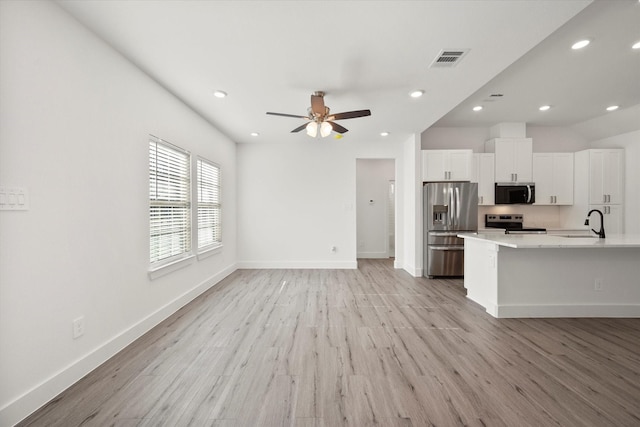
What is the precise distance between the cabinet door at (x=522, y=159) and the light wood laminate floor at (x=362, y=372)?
10.3 feet

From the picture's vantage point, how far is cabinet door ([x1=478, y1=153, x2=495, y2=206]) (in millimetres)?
5391

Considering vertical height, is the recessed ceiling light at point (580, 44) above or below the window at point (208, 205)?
above

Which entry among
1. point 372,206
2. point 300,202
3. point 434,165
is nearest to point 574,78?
point 434,165

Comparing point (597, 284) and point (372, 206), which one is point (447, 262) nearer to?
point (597, 284)

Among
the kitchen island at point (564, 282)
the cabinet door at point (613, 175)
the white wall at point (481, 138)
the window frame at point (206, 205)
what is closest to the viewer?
the kitchen island at point (564, 282)

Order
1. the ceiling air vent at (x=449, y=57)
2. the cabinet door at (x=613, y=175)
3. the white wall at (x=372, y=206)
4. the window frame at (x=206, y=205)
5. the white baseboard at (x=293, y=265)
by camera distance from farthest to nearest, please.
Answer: the white wall at (x=372, y=206) < the white baseboard at (x=293, y=265) < the cabinet door at (x=613, y=175) < the window frame at (x=206, y=205) < the ceiling air vent at (x=449, y=57)

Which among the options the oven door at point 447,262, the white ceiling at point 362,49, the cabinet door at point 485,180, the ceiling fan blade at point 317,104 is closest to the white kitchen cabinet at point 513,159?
the cabinet door at point 485,180

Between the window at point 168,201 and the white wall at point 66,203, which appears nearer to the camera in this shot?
the white wall at point 66,203

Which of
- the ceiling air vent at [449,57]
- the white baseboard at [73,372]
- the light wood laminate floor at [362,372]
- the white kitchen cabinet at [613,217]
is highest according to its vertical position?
the ceiling air vent at [449,57]

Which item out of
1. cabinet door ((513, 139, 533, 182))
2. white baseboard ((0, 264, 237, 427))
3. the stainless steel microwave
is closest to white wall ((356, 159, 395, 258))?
the stainless steel microwave

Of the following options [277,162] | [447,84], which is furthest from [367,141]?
[447,84]

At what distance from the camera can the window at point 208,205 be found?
4242mm

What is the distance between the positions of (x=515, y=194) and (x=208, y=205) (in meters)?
Answer: 5.89

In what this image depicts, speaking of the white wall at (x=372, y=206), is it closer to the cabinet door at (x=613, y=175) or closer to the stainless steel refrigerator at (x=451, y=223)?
the stainless steel refrigerator at (x=451, y=223)
